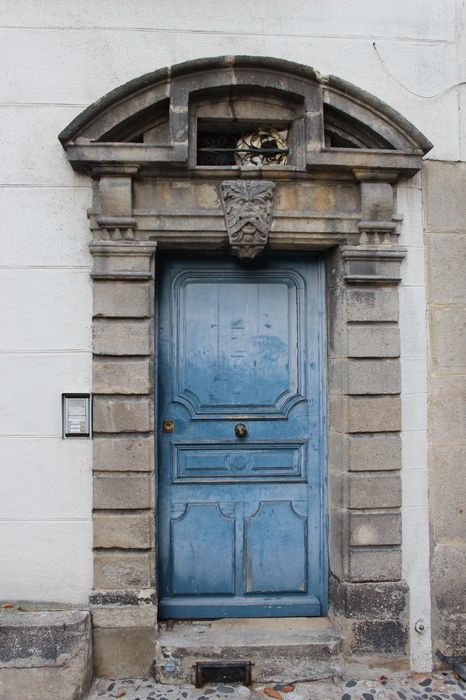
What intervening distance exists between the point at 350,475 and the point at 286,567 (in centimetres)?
78

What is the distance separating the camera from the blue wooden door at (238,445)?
3.65 m

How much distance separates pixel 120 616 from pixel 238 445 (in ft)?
4.08

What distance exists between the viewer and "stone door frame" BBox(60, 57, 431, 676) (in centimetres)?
336

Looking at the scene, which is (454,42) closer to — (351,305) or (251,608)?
(351,305)

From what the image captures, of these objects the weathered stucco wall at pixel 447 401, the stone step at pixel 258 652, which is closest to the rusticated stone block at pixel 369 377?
the weathered stucco wall at pixel 447 401

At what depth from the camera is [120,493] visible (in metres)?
3.39

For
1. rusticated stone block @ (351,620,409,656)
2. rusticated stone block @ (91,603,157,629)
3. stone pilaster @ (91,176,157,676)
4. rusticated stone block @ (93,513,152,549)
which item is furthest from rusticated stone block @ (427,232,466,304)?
rusticated stone block @ (91,603,157,629)

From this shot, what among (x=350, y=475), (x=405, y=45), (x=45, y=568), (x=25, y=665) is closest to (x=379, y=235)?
(x=405, y=45)

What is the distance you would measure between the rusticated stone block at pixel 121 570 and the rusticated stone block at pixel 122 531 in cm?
6

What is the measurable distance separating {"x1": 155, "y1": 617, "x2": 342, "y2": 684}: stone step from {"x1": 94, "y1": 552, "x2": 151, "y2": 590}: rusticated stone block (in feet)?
1.31

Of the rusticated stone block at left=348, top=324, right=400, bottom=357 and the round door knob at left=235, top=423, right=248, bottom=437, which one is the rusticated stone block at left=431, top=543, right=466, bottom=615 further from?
the round door knob at left=235, top=423, right=248, bottom=437

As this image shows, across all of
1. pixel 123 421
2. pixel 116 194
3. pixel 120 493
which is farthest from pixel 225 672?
pixel 116 194

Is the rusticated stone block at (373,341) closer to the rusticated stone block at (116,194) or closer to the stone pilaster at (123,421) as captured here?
the stone pilaster at (123,421)

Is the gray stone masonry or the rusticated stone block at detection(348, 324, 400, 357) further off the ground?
the rusticated stone block at detection(348, 324, 400, 357)
